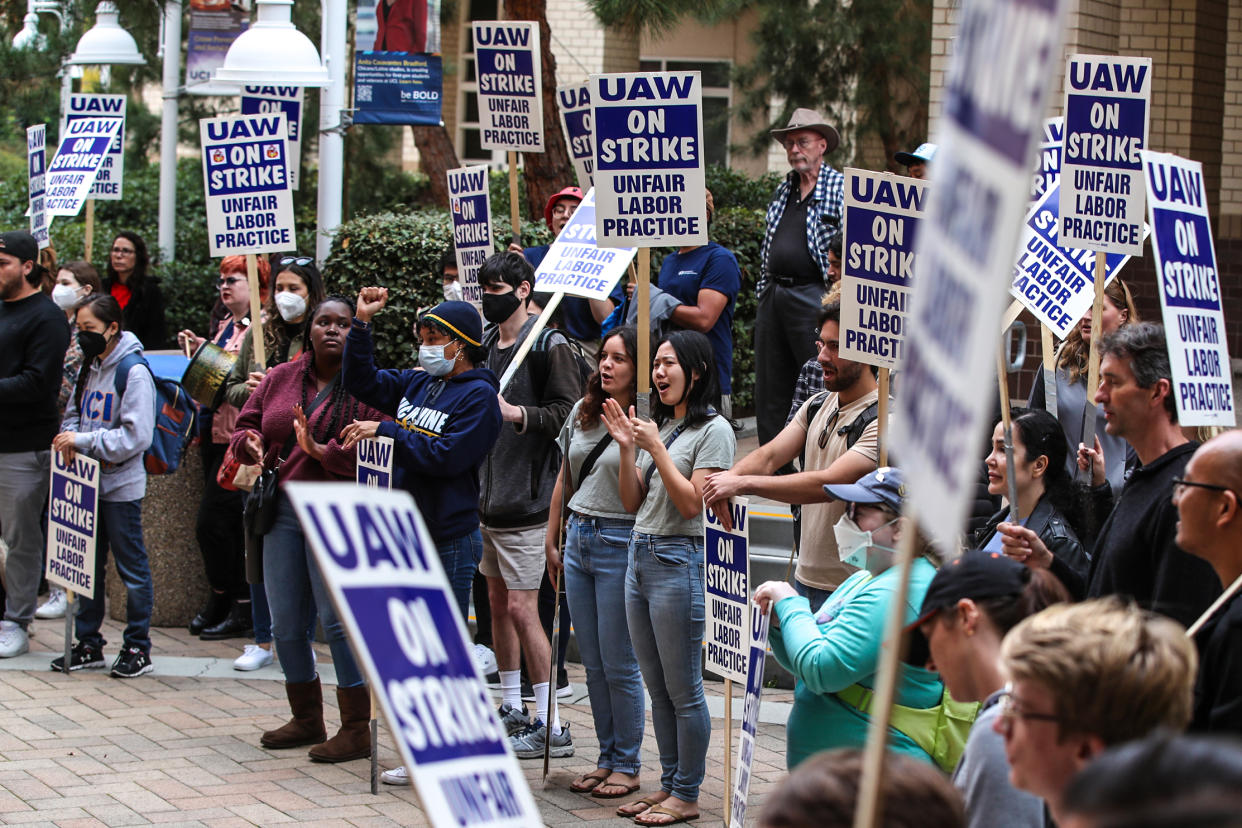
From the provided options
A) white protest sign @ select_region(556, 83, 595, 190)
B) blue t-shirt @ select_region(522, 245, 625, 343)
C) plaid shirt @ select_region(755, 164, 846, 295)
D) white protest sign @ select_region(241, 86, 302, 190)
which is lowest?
blue t-shirt @ select_region(522, 245, 625, 343)

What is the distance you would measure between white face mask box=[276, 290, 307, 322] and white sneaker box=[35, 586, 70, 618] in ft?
9.13

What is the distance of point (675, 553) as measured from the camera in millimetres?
6027

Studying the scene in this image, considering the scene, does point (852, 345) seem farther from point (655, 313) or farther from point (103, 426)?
point (103, 426)

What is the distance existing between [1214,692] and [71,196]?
1110cm

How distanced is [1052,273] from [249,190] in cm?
430

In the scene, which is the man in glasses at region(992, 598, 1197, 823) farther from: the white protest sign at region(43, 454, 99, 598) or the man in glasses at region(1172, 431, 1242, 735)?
the white protest sign at region(43, 454, 99, 598)

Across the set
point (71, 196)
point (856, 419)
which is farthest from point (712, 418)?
point (71, 196)

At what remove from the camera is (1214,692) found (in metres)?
3.43

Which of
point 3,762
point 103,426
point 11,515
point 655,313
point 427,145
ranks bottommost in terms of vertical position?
point 3,762

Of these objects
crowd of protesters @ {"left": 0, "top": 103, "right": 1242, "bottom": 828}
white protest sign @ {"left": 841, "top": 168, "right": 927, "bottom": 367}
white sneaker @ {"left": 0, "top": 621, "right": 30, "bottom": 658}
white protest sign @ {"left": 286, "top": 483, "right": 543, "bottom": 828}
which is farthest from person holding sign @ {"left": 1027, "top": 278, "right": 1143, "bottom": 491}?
white sneaker @ {"left": 0, "top": 621, "right": 30, "bottom": 658}

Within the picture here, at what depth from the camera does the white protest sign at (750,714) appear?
5090mm

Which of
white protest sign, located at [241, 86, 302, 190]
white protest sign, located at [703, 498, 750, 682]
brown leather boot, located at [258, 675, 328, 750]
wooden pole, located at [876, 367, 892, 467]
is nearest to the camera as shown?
wooden pole, located at [876, 367, 892, 467]

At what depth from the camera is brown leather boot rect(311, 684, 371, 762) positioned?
6871 millimetres

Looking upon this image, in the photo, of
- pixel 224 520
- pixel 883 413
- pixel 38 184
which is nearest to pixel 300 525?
pixel 224 520
